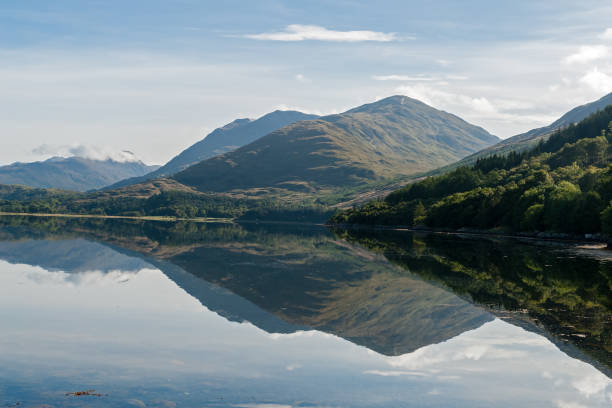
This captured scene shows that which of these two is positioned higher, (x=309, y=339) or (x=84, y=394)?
(x=84, y=394)

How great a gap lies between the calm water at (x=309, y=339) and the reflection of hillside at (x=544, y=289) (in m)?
0.16

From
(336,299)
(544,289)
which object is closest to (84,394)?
(336,299)

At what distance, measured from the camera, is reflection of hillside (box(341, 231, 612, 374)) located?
28.7 m

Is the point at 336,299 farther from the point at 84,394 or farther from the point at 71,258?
the point at 71,258

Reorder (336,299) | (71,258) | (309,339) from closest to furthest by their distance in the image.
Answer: (309,339)
(336,299)
(71,258)

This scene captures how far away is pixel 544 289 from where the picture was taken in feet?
147

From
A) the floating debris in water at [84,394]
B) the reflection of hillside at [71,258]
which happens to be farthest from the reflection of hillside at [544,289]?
the reflection of hillside at [71,258]

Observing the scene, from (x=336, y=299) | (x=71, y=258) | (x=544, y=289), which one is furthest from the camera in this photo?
(x=71, y=258)

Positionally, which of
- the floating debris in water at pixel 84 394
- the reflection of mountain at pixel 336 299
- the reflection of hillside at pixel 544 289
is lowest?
the reflection of mountain at pixel 336 299

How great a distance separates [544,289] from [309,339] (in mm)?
23614

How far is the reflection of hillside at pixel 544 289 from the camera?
28688 mm

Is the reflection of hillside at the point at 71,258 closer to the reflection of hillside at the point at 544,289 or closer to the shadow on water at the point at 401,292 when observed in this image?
the shadow on water at the point at 401,292

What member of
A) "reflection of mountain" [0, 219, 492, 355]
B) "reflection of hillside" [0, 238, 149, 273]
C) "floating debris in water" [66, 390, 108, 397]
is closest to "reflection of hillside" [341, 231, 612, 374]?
"reflection of mountain" [0, 219, 492, 355]

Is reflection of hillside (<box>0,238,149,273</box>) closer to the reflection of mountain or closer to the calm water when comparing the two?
the reflection of mountain
